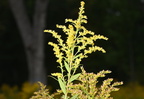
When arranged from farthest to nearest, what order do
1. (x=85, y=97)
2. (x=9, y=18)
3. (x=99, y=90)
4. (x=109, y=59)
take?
(x=9, y=18), (x=109, y=59), (x=99, y=90), (x=85, y=97)

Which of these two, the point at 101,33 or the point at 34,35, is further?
the point at 101,33

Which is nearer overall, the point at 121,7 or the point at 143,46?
the point at 121,7

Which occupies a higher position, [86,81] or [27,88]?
[27,88]

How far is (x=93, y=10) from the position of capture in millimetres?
20938

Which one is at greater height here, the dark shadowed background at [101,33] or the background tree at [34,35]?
the dark shadowed background at [101,33]

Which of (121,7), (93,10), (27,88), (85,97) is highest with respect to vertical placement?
(93,10)

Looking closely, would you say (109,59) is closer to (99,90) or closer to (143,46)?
(143,46)

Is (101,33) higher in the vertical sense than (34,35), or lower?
higher

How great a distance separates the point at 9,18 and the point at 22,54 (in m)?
2.33

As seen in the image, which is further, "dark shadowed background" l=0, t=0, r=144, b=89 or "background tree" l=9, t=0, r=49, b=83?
"dark shadowed background" l=0, t=0, r=144, b=89

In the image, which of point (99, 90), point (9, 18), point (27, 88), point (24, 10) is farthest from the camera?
point (9, 18)

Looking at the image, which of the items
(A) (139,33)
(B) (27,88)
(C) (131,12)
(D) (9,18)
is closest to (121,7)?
(C) (131,12)

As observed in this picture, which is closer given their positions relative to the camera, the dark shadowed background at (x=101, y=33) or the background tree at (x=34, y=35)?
the background tree at (x=34, y=35)

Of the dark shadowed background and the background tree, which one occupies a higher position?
the dark shadowed background
